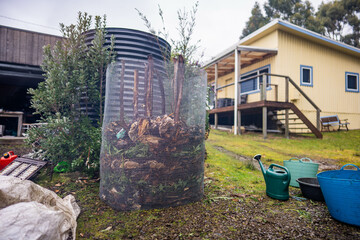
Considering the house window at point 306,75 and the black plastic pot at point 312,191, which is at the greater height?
the house window at point 306,75

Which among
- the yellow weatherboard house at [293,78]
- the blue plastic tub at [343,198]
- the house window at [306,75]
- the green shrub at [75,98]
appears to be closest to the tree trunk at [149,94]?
the green shrub at [75,98]

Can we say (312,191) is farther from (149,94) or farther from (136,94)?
(136,94)

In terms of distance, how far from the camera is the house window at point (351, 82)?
12.0 meters

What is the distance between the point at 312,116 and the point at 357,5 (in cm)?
2075

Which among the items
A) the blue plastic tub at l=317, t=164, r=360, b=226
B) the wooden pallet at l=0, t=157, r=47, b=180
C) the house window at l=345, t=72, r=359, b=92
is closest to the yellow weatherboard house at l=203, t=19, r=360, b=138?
the house window at l=345, t=72, r=359, b=92

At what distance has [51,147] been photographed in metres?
2.74

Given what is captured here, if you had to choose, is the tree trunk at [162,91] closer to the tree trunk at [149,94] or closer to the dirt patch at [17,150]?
the tree trunk at [149,94]

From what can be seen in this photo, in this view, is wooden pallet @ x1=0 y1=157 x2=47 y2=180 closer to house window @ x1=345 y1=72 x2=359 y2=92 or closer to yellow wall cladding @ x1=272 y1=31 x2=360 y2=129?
yellow wall cladding @ x1=272 y1=31 x2=360 y2=129

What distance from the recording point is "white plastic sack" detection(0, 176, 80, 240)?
1240mm

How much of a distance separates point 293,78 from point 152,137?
1020 centimetres

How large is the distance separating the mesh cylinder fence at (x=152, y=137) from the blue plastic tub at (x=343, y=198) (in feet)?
3.97

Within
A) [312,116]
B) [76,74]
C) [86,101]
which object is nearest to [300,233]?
[86,101]

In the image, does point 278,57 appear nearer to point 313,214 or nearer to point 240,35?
point 313,214

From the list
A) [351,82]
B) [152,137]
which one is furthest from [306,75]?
[152,137]
